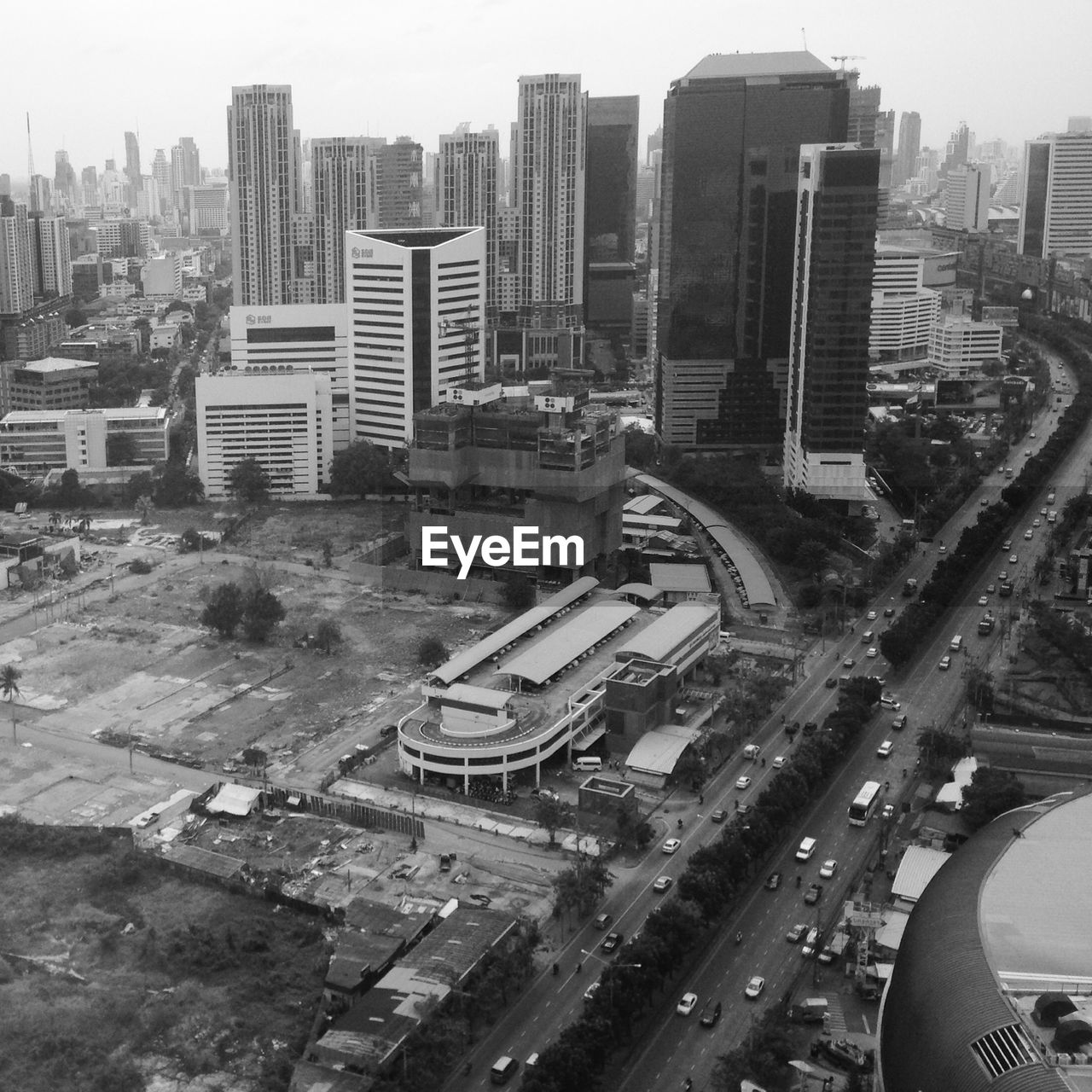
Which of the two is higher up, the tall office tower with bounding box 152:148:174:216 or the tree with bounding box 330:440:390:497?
the tall office tower with bounding box 152:148:174:216

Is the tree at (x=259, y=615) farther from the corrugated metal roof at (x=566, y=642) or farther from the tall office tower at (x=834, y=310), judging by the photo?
the tall office tower at (x=834, y=310)

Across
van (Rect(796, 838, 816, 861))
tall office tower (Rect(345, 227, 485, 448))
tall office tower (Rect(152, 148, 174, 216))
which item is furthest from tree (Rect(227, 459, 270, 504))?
tall office tower (Rect(152, 148, 174, 216))

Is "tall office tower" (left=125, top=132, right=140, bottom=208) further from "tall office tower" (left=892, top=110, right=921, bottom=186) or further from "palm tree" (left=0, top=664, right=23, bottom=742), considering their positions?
"palm tree" (left=0, top=664, right=23, bottom=742)

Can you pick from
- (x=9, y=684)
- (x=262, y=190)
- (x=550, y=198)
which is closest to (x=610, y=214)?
(x=550, y=198)

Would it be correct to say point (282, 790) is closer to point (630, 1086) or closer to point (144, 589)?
point (630, 1086)

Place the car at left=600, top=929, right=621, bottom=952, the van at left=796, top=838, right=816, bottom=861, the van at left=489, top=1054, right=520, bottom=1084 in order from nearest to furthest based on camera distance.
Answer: the van at left=489, top=1054, right=520, bottom=1084, the car at left=600, top=929, right=621, bottom=952, the van at left=796, top=838, right=816, bottom=861

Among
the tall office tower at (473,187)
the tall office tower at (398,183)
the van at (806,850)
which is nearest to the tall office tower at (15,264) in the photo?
the tall office tower at (398,183)
